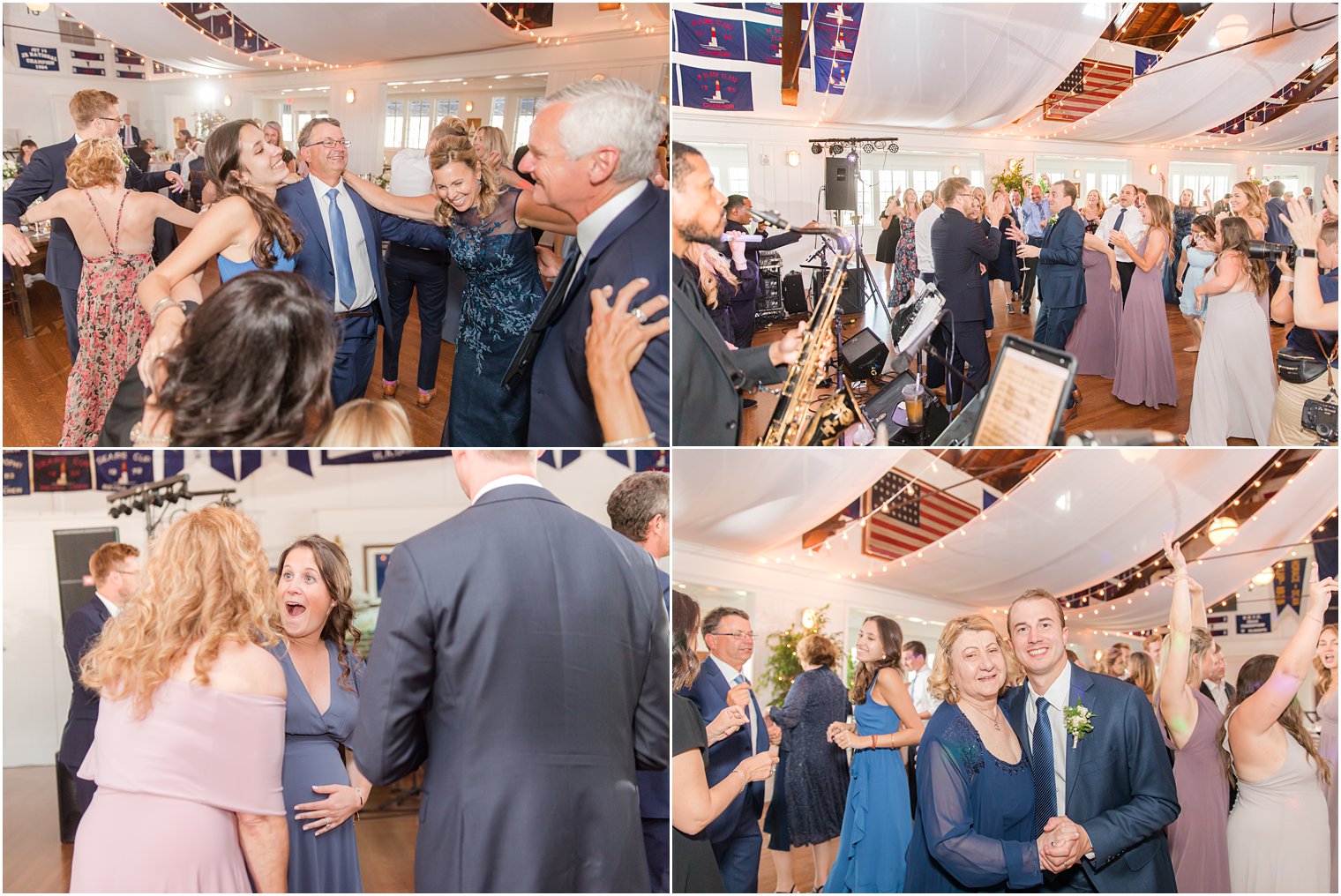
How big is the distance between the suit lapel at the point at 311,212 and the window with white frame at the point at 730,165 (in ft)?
3.49

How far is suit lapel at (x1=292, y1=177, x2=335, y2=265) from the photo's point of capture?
2.72 m

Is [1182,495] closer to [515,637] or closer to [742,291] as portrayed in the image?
[742,291]

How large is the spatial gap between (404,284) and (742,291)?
3.13ft

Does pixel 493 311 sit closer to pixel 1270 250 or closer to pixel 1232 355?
pixel 1232 355

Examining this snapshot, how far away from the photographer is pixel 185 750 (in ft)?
8.36

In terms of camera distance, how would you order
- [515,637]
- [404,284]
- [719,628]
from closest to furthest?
[515,637] → [404,284] → [719,628]

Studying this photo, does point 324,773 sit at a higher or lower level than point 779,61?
lower

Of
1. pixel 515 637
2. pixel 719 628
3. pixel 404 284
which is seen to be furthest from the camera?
pixel 719 628

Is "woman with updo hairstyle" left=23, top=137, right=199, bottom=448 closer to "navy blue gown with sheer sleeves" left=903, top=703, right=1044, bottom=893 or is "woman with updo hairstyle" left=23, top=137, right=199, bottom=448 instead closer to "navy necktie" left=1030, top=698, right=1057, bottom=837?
"navy blue gown with sheer sleeves" left=903, top=703, right=1044, bottom=893

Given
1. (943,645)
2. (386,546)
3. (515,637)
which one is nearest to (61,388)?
(386,546)

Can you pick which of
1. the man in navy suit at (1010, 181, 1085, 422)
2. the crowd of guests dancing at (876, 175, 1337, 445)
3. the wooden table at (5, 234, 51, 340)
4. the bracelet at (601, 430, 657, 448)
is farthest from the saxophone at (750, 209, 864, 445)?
the wooden table at (5, 234, 51, 340)

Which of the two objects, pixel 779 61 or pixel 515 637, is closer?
pixel 515 637

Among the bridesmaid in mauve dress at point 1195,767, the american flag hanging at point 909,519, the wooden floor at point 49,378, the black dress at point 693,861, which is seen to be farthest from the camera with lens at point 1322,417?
the wooden floor at point 49,378

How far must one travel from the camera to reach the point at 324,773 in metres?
2.88
